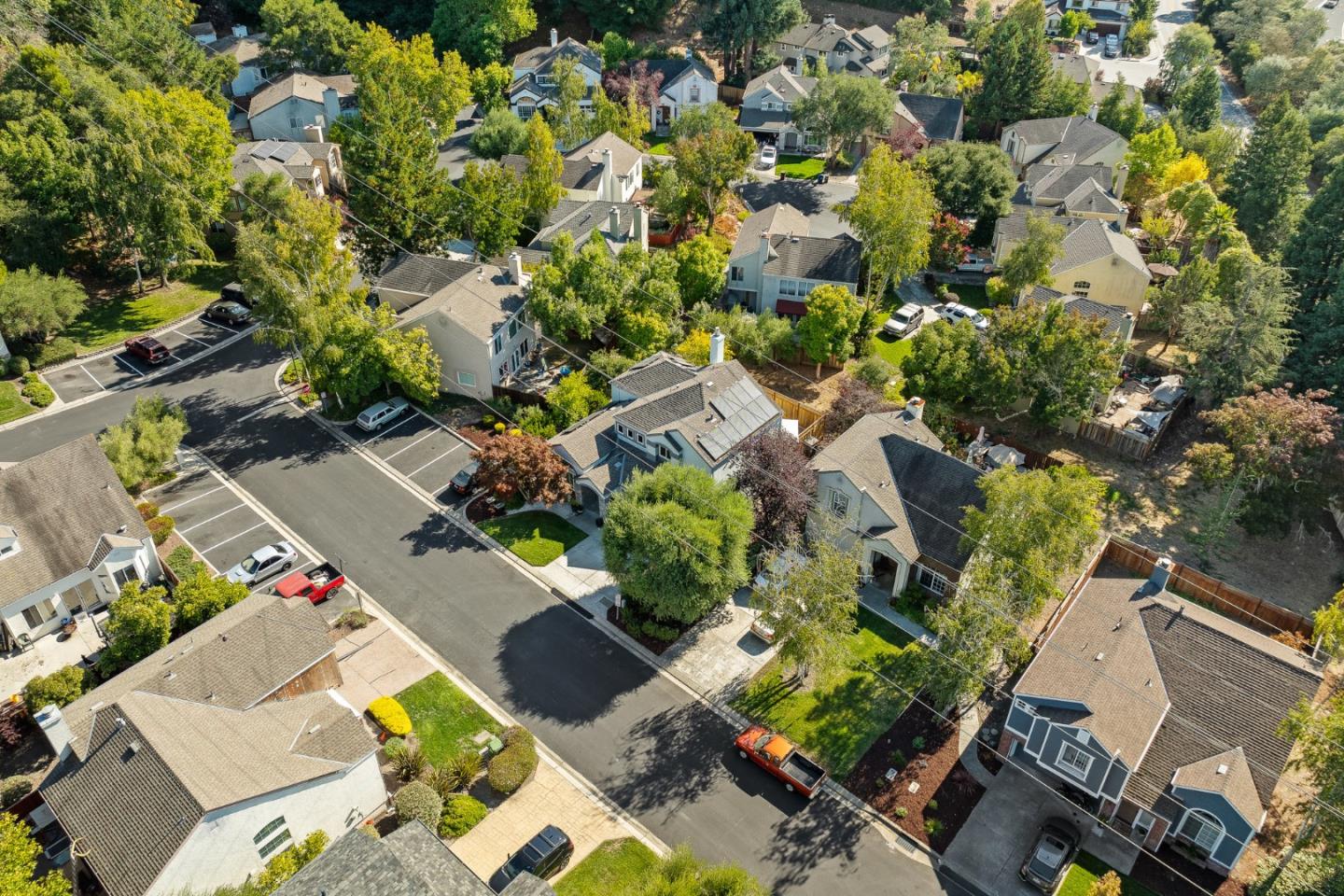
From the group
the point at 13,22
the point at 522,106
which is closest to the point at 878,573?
the point at 522,106

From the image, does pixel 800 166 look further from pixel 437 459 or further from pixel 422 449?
pixel 437 459

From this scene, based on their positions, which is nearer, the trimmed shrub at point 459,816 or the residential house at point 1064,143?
the trimmed shrub at point 459,816

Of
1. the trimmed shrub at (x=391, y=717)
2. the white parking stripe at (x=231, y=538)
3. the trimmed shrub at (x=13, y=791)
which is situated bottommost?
the white parking stripe at (x=231, y=538)

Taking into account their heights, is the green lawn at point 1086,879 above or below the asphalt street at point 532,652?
below

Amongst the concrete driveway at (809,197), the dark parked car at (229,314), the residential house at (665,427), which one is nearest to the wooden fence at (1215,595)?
the residential house at (665,427)

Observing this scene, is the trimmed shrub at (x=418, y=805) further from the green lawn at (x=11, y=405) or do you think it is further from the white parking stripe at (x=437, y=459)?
the green lawn at (x=11, y=405)

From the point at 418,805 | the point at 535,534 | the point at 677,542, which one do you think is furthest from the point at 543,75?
the point at 418,805

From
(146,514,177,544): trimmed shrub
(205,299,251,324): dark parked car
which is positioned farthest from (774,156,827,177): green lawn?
(146,514,177,544): trimmed shrub
